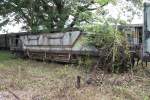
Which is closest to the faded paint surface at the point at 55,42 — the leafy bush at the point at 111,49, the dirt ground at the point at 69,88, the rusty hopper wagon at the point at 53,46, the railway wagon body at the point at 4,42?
the rusty hopper wagon at the point at 53,46

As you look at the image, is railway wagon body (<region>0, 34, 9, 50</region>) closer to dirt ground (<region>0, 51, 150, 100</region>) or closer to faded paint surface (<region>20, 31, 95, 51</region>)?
faded paint surface (<region>20, 31, 95, 51</region>)

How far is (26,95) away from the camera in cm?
777

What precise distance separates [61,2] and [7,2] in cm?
319

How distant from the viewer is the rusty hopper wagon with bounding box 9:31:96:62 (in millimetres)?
13655

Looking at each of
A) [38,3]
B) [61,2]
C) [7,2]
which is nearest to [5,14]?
[7,2]

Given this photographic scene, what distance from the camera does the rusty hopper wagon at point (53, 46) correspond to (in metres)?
13.7

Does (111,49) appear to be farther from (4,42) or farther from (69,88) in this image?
(4,42)

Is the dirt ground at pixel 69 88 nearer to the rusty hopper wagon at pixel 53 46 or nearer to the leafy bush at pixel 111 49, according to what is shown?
the leafy bush at pixel 111 49

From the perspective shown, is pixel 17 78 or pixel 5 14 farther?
pixel 5 14

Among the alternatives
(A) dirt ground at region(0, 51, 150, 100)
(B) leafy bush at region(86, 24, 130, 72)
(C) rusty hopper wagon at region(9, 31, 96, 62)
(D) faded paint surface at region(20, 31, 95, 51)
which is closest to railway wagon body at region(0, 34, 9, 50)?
(C) rusty hopper wagon at region(9, 31, 96, 62)

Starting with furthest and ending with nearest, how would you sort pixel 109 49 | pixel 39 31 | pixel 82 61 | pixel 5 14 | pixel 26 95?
pixel 5 14
pixel 39 31
pixel 82 61
pixel 109 49
pixel 26 95

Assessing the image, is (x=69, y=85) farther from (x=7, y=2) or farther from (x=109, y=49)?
(x=7, y=2)

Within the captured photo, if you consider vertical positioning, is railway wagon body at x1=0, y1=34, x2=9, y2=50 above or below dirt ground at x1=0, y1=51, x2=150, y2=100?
above

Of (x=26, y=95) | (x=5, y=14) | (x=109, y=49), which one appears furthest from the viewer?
(x=5, y=14)
